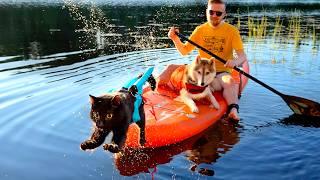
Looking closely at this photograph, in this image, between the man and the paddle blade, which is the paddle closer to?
the paddle blade

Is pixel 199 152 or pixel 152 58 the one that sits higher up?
pixel 152 58

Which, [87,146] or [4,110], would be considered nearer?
[87,146]

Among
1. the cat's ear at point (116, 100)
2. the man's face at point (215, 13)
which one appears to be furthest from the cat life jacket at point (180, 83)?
the cat's ear at point (116, 100)

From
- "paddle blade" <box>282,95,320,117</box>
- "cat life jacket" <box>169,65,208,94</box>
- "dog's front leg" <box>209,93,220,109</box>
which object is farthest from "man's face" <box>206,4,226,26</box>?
"paddle blade" <box>282,95,320,117</box>

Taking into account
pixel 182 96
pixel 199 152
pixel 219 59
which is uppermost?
pixel 219 59

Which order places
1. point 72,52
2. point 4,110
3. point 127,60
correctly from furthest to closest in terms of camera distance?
point 72,52
point 127,60
point 4,110

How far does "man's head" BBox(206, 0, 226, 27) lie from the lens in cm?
905

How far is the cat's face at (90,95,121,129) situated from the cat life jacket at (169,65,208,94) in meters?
3.74

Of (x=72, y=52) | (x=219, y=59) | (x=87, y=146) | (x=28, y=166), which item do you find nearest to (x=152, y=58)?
(x=72, y=52)

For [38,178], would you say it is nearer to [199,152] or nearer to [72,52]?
[199,152]

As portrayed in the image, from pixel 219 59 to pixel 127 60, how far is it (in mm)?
7715

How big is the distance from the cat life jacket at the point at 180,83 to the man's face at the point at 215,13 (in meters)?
1.28

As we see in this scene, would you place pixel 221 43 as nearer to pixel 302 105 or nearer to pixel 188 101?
pixel 188 101

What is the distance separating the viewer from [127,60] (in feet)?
53.9
